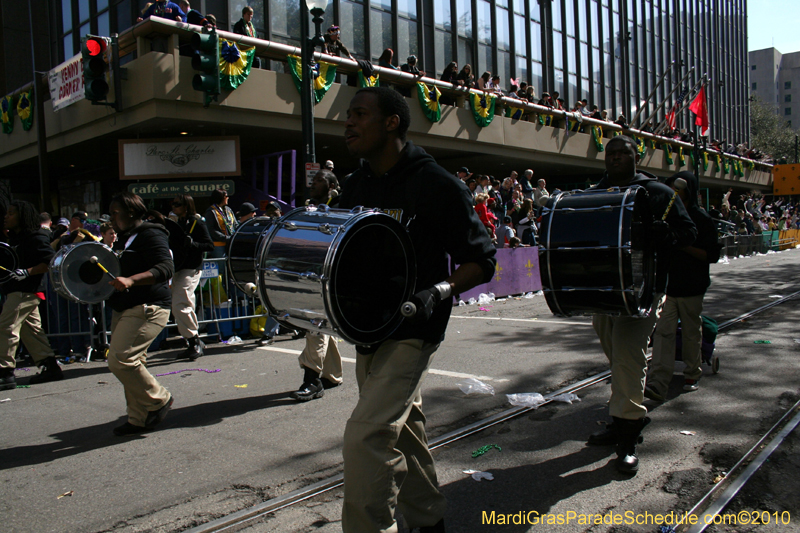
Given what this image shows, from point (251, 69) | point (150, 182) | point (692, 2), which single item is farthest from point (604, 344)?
point (692, 2)

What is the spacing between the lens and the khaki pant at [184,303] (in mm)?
7863

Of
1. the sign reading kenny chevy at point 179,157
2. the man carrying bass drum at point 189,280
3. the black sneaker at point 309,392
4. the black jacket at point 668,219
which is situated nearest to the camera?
the black jacket at point 668,219

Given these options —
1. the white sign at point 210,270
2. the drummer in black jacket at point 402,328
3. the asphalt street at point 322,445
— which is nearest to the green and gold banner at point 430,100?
the white sign at point 210,270

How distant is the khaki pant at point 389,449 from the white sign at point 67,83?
50.8ft

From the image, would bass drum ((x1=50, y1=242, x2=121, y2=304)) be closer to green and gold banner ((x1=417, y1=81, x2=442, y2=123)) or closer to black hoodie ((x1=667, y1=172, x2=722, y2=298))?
black hoodie ((x1=667, y1=172, x2=722, y2=298))

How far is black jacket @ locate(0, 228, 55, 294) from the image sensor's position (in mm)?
6488

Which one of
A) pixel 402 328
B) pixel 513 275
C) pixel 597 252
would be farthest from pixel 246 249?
pixel 513 275

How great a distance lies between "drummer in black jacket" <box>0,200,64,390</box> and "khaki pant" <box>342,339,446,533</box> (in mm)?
5254

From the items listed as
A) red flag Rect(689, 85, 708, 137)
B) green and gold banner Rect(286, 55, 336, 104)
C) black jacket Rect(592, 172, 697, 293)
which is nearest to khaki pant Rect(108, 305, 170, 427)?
black jacket Rect(592, 172, 697, 293)

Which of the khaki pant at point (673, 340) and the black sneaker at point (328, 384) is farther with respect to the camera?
the black sneaker at point (328, 384)

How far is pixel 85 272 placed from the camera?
4.99m

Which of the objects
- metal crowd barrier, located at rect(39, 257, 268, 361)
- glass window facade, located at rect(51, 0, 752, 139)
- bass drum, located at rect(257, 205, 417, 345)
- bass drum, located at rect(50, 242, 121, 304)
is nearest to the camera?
bass drum, located at rect(257, 205, 417, 345)

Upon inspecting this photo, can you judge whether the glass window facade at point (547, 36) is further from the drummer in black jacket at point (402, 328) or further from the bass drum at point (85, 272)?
the drummer in black jacket at point (402, 328)

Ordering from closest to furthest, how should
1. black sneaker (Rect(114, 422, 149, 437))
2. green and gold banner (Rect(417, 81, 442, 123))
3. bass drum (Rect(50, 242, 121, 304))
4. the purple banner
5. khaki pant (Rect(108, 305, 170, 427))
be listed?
khaki pant (Rect(108, 305, 170, 427))
black sneaker (Rect(114, 422, 149, 437))
bass drum (Rect(50, 242, 121, 304))
the purple banner
green and gold banner (Rect(417, 81, 442, 123))
